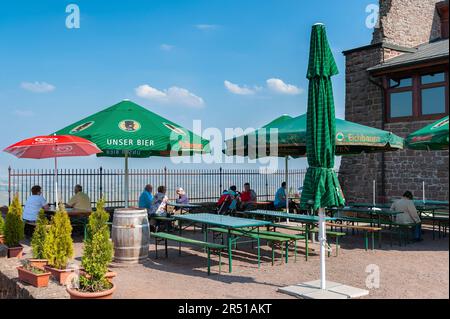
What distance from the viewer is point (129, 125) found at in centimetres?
873

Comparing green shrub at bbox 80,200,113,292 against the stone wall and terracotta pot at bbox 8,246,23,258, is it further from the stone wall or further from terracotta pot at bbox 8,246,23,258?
the stone wall

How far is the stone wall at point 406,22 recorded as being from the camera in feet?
57.2

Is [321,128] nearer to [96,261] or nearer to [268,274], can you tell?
[268,274]

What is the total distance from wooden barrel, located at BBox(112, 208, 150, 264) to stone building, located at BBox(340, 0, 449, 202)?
10.1 meters

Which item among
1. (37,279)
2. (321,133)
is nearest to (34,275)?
(37,279)

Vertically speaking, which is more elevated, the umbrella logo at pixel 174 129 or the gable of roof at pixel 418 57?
the gable of roof at pixel 418 57

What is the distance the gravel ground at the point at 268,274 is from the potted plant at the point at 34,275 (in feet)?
3.34

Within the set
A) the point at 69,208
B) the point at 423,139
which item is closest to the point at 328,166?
the point at 423,139

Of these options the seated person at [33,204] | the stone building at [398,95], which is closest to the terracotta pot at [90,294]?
the seated person at [33,204]

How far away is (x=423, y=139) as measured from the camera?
8266mm

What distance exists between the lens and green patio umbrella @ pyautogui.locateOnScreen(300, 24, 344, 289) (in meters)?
5.84

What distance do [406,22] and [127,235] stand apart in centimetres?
1532

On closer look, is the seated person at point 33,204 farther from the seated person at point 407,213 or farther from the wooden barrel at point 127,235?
the seated person at point 407,213
